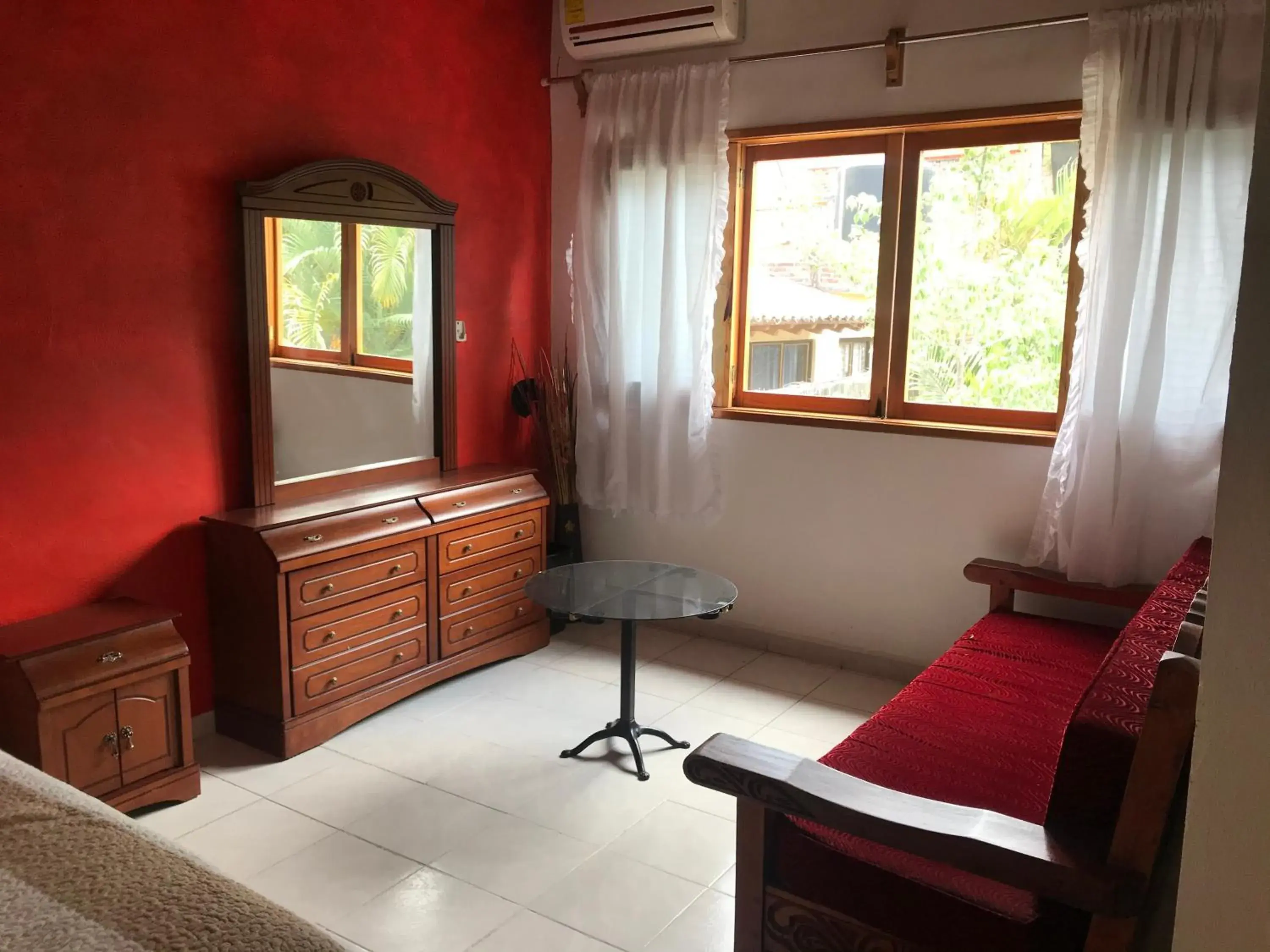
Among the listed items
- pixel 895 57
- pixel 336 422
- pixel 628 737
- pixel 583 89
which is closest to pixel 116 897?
pixel 628 737

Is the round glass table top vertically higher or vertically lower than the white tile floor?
higher

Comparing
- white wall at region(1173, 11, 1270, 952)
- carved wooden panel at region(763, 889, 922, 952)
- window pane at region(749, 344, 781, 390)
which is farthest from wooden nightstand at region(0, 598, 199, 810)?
white wall at region(1173, 11, 1270, 952)

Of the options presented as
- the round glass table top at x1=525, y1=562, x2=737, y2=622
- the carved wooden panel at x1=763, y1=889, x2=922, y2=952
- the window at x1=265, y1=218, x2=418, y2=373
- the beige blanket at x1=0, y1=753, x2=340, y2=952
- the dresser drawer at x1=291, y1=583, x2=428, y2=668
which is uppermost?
the window at x1=265, y1=218, x2=418, y2=373

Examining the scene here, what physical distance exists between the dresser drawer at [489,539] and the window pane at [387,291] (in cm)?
70

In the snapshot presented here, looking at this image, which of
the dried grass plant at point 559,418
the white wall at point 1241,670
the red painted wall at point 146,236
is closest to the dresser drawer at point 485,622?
the dried grass plant at point 559,418

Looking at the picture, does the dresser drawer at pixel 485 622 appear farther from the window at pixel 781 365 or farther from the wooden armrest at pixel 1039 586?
the wooden armrest at pixel 1039 586

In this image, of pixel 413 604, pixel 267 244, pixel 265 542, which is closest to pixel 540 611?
pixel 413 604

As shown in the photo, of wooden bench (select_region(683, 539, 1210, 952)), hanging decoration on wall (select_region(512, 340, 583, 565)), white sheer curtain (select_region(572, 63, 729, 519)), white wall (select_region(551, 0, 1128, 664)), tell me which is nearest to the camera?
wooden bench (select_region(683, 539, 1210, 952))

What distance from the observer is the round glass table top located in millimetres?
2900

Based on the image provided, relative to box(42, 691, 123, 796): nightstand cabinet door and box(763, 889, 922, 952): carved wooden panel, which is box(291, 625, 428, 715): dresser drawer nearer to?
box(42, 691, 123, 796): nightstand cabinet door

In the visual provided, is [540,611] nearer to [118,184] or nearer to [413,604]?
[413,604]

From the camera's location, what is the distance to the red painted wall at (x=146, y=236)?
265 cm

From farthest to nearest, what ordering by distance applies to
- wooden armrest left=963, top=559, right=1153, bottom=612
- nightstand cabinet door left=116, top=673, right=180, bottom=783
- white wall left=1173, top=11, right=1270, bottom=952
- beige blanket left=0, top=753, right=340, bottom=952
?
wooden armrest left=963, top=559, right=1153, bottom=612
nightstand cabinet door left=116, top=673, right=180, bottom=783
beige blanket left=0, top=753, right=340, bottom=952
white wall left=1173, top=11, right=1270, bottom=952

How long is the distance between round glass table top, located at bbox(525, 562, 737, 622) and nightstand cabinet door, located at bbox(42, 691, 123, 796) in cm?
117
